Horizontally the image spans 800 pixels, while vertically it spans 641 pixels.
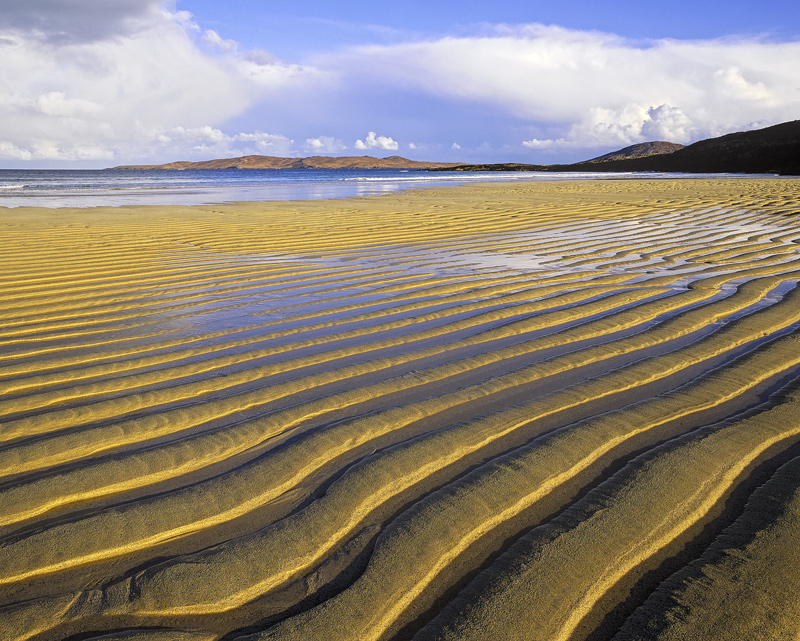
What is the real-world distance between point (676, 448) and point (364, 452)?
4.21ft

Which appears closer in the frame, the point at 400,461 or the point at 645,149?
the point at 400,461

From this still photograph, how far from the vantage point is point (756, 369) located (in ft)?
11.0

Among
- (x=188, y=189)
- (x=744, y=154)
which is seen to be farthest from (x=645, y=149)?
(x=188, y=189)

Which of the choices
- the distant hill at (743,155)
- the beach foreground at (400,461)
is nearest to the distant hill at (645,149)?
the distant hill at (743,155)

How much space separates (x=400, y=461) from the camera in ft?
7.77

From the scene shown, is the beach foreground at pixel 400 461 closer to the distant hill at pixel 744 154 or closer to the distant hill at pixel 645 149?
the distant hill at pixel 744 154

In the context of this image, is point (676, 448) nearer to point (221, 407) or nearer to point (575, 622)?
point (575, 622)

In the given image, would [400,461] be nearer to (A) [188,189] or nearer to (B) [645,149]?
(A) [188,189]

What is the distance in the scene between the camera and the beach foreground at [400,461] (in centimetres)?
163

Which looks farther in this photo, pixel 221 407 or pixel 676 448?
pixel 221 407

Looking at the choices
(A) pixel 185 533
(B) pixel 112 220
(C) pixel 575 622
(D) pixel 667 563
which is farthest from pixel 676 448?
(B) pixel 112 220

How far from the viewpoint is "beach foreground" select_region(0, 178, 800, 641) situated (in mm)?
1626

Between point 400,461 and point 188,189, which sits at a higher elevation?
point 400,461

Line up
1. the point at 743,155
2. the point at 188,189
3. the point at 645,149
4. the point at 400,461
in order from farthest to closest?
the point at 645,149
the point at 743,155
the point at 188,189
the point at 400,461
